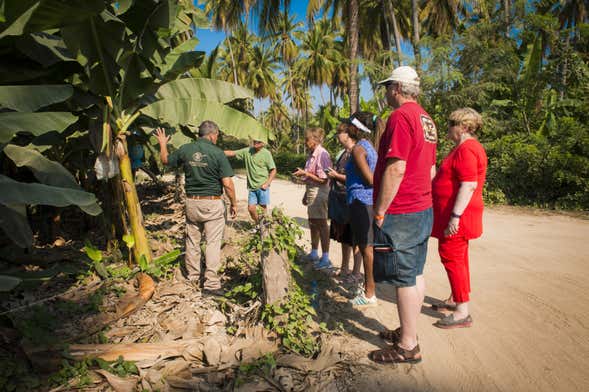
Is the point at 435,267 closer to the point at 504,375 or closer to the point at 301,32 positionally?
the point at 504,375

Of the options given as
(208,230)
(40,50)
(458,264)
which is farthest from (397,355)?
(40,50)

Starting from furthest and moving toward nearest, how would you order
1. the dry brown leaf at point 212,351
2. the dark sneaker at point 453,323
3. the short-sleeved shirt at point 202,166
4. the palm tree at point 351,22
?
1. the palm tree at point 351,22
2. the short-sleeved shirt at point 202,166
3. the dark sneaker at point 453,323
4. the dry brown leaf at point 212,351

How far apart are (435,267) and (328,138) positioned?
15328 mm

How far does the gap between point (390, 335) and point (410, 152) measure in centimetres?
174

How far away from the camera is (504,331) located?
3.34 meters

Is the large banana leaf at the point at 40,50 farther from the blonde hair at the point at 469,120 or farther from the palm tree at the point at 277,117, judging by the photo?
the palm tree at the point at 277,117

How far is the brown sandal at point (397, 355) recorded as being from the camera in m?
2.84

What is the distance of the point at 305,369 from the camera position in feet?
9.23

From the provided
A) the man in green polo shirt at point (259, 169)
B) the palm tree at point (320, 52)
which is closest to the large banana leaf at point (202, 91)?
the man in green polo shirt at point (259, 169)

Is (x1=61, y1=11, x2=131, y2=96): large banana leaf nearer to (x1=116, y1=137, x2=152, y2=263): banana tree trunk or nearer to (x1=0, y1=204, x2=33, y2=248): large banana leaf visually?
(x1=116, y1=137, x2=152, y2=263): banana tree trunk

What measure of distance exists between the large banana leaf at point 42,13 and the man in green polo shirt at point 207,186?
1.65m

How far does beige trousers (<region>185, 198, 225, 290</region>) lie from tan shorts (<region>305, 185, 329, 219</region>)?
125 centimetres

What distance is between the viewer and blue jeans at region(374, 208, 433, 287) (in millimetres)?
2691

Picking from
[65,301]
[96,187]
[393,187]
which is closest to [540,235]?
[393,187]
